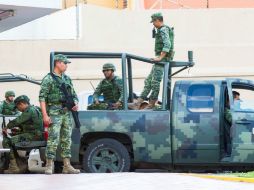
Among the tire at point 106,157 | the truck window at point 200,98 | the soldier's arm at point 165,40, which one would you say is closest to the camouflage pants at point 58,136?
the tire at point 106,157

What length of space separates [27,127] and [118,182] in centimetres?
259

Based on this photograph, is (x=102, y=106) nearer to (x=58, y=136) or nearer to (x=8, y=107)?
(x=58, y=136)

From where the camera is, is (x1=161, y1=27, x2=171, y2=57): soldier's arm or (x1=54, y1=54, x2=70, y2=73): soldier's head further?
(x1=161, y1=27, x2=171, y2=57): soldier's arm

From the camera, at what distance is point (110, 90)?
11.0m


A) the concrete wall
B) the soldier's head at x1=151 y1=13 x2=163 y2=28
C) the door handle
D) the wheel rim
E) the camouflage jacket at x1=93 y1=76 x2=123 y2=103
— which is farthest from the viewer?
the concrete wall

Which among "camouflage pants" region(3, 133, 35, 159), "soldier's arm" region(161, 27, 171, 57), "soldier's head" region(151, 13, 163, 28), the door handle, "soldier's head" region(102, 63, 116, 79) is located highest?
"soldier's head" region(151, 13, 163, 28)

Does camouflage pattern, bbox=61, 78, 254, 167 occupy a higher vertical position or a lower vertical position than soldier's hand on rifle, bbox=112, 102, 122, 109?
lower

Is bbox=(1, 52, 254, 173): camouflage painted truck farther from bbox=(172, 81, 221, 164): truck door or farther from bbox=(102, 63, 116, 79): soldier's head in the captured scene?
bbox=(102, 63, 116, 79): soldier's head

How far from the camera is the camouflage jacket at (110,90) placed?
11.0 meters

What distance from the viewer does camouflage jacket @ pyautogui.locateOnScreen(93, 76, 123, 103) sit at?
10961mm

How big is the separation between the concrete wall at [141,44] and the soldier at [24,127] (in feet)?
28.0

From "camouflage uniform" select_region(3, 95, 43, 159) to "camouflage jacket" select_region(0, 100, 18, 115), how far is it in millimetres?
3683

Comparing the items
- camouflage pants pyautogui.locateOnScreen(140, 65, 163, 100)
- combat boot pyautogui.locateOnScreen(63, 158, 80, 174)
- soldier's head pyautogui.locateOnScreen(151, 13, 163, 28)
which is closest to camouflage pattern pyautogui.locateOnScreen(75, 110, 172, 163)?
combat boot pyautogui.locateOnScreen(63, 158, 80, 174)

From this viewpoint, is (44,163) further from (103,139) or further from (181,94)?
(181,94)
